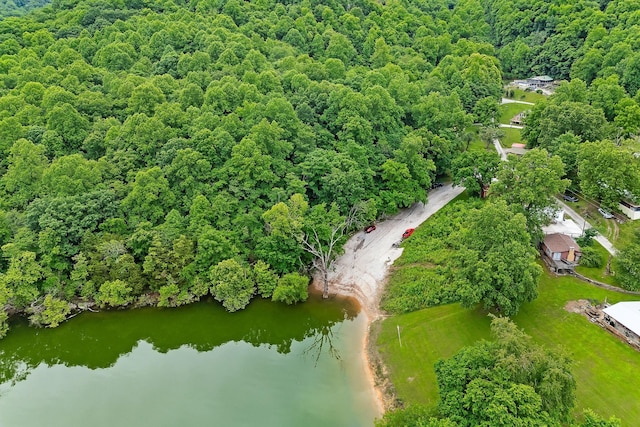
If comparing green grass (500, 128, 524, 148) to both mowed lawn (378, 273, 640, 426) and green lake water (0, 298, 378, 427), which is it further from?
green lake water (0, 298, 378, 427)

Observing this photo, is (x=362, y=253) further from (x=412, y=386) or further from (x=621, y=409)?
(x=621, y=409)

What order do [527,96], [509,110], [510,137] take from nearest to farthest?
[510,137]
[509,110]
[527,96]

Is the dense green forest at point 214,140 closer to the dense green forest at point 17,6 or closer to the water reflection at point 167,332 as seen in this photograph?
the water reflection at point 167,332

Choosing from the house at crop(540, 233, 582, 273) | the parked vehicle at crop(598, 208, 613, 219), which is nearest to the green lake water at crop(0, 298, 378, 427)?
the house at crop(540, 233, 582, 273)

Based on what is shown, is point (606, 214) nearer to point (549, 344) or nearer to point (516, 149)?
point (516, 149)

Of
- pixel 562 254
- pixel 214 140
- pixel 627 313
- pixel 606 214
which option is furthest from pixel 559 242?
pixel 214 140

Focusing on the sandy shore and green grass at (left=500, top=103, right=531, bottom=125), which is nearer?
the sandy shore

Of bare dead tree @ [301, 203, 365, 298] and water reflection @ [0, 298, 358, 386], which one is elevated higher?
bare dead tree @ [301, 203, 365, 298]
